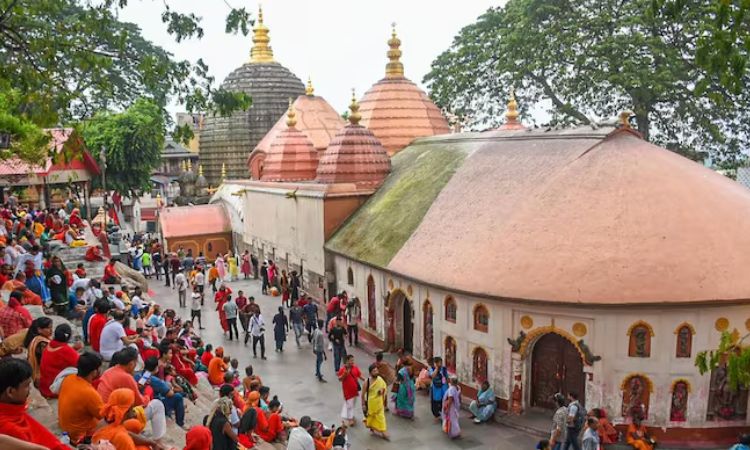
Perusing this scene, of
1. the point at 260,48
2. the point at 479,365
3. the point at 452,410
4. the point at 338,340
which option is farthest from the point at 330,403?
the point at 260,48

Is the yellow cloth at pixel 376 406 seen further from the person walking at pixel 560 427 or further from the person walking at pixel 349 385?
the person walking at pixel 560 427

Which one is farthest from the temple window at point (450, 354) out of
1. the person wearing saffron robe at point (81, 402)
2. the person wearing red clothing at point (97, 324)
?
the person wearing saffron robe at point (81, 402)

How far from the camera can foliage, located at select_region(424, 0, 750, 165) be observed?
25844 millimetres

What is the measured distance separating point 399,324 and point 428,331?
1.85 metres

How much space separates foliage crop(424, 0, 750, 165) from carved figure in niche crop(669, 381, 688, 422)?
15745 millimetres

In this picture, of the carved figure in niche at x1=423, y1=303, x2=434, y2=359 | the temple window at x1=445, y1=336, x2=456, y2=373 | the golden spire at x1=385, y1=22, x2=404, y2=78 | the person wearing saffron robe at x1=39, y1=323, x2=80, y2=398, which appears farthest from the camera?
the golden spire at x1=385, y1=22, x2=404, y2=78

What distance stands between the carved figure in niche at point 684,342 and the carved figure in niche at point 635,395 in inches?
36.1

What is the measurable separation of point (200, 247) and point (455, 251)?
2223 cm

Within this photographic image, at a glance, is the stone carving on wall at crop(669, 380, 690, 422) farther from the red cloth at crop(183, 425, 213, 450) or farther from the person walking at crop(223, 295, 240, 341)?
the person walking at crop(223, 295, 240, 341)

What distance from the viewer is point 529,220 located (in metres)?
13.9

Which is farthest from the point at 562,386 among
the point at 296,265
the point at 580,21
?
the point at 580,21

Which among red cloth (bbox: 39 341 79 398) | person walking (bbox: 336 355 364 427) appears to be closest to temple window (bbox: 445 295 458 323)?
person walking (bbox: 336 355 364 427)

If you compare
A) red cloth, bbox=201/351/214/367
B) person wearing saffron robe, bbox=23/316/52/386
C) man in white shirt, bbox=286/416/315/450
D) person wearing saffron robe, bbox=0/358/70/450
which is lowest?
red cloth, bbox=201/351/214/367

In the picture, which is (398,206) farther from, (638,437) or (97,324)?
(97,324)
